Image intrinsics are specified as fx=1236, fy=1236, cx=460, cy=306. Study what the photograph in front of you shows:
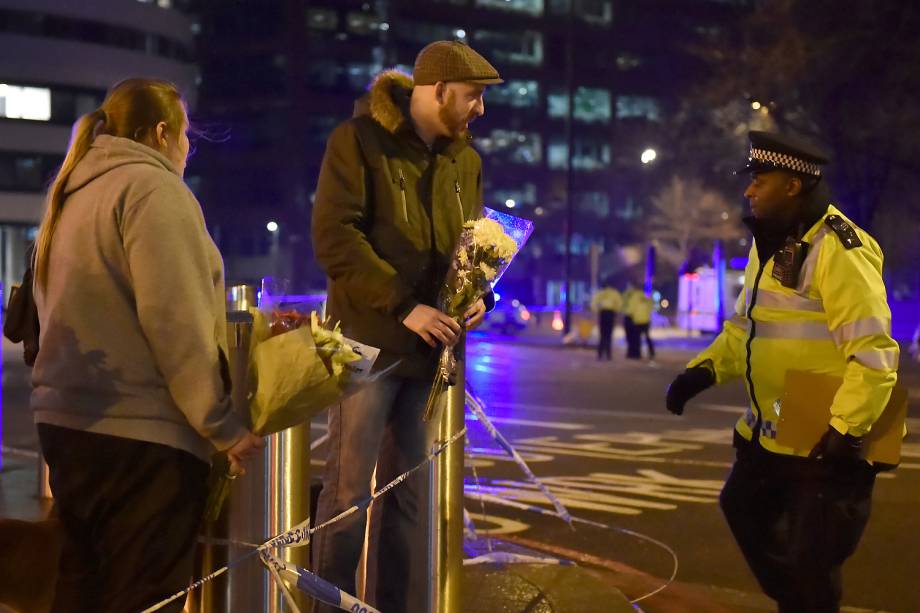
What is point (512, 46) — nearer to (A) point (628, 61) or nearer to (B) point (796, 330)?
(A) point (628, 61)

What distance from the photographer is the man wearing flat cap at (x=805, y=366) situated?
13.2 ft

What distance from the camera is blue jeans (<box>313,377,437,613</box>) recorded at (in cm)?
421

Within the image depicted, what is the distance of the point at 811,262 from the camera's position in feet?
13.8

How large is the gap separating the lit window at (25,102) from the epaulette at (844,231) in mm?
62859

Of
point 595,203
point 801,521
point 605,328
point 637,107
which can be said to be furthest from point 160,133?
point 637,107

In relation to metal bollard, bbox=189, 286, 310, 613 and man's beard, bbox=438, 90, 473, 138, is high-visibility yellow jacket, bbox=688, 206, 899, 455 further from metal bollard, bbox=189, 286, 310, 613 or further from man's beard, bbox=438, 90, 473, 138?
metal bollard, bbox=189, 286, 310, 613

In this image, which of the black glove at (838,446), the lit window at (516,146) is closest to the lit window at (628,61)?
the lit window at (516,146)

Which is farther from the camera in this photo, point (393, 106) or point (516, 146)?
point (516, 146)

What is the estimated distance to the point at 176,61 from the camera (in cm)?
6988

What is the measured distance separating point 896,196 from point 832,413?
1260 inches

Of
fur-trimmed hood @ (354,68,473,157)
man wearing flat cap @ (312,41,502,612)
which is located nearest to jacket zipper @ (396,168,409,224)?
man wearing flat cap @ (312,41,502,612)

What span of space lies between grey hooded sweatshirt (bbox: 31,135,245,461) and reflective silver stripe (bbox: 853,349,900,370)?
207 centimetres

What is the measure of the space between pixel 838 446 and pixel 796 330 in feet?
1.51

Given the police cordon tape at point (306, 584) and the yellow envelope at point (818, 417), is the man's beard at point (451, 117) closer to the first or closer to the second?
the yellow envelope at point (818, 417)
